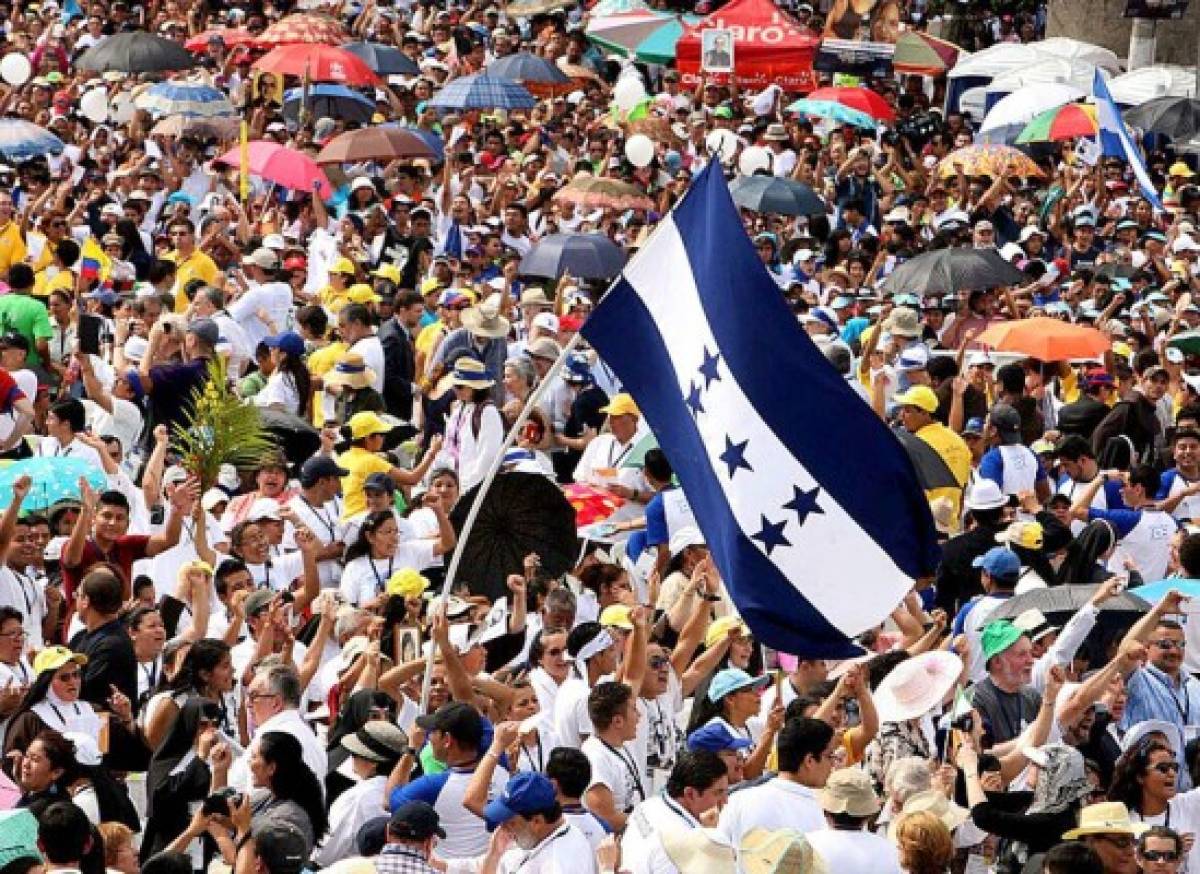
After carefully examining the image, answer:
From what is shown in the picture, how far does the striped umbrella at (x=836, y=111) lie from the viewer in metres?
24.9

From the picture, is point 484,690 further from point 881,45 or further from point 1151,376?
point 881,45

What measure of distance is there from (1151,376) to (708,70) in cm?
1013

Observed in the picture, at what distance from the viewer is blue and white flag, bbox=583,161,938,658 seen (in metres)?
9.28

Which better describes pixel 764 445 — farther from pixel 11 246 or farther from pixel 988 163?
pixel 988 163

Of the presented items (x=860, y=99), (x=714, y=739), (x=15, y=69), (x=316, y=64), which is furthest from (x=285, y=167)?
(x=714, y=739)

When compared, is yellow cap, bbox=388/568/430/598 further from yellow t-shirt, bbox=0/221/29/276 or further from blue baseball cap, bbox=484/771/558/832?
yellow t-shirt, bbox=0/221/29/276

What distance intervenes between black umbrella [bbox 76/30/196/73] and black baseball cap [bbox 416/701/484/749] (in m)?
16.5

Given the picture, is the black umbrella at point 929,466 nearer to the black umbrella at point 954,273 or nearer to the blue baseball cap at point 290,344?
the blue baseball cap at point 290,344

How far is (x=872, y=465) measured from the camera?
30.8 feet

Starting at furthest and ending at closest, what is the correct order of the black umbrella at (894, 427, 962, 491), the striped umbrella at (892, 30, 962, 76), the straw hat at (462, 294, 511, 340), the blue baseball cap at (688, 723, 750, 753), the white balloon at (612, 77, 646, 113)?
the striped umbrella at (892, 30, 962, 76) < the white balloon at (612, 77, 646, 113) < the straw hat at (462, 294, 511, 340) < the black umbrella at (894, 427, 962, 491) < the blue baseball cap at (688, 723, 750, 753)

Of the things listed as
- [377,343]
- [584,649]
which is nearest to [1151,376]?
[377,343]

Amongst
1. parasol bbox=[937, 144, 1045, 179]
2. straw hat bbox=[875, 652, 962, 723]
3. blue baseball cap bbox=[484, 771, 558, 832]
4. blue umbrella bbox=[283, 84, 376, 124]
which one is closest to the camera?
blue baseball cap bbox=[484, 771, 558, 832]

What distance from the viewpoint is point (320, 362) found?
15914 millimetres

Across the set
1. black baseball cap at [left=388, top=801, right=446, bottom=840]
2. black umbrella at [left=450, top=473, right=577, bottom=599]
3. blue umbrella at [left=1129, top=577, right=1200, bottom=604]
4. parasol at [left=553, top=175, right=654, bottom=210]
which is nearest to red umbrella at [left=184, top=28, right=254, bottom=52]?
parasol at [left=553, top=175, right=654, bottom=210]
